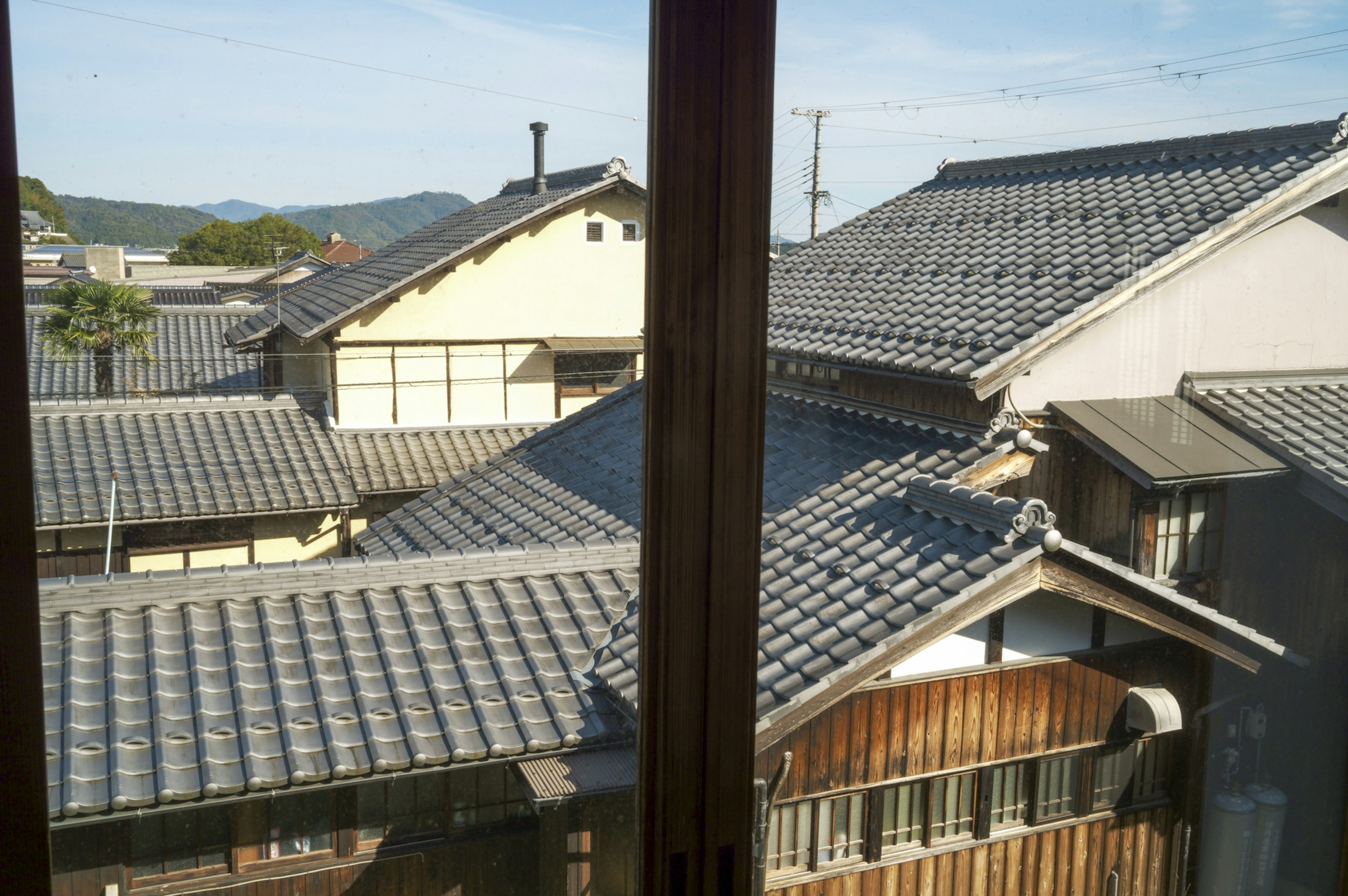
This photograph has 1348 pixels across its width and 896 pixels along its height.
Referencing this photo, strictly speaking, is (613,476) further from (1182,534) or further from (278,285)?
(278,285)

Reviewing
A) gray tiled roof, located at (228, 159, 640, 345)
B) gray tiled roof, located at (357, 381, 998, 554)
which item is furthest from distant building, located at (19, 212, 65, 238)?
gray tiled roof, located at (357, 381, 998, 554)

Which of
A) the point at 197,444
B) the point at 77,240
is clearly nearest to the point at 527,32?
the point at 77,240

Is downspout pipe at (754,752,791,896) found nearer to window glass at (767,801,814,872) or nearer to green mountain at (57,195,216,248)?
window glass at (767,801,814,872)

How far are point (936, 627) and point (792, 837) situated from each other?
23.2 inches

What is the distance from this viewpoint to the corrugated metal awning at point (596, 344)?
110cm

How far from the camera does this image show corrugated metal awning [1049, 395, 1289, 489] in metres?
1.59

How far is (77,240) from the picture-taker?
696 mm

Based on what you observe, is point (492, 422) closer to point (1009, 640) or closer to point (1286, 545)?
point (1009, 640)

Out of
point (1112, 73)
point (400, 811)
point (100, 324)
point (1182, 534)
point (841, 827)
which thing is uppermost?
point (1112, 73)

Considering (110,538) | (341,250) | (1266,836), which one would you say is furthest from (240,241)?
(1266,836)

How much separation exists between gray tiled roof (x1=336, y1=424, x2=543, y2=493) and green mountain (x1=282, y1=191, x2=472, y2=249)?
1.01 metres

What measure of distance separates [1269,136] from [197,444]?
1934 millimetres

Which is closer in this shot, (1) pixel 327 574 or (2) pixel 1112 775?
(2) pixel 1112 775

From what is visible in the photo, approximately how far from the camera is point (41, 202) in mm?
613
